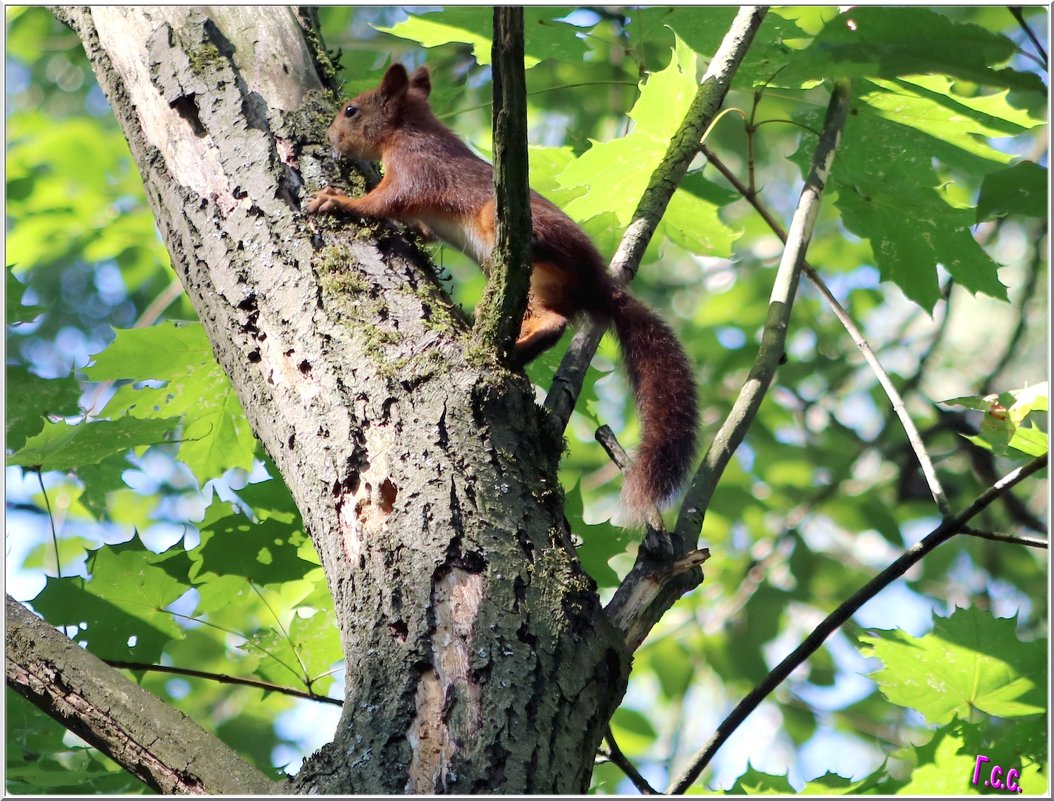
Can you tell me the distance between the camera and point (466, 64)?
4.48 metres

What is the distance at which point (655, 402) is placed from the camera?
7.71 ft

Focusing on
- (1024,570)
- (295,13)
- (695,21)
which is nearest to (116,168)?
(295,13)

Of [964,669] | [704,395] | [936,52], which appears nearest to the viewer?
[936,52]

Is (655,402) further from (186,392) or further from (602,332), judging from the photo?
(186,392)

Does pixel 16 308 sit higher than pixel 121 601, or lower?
higher

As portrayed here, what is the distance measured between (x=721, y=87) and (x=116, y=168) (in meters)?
3.48

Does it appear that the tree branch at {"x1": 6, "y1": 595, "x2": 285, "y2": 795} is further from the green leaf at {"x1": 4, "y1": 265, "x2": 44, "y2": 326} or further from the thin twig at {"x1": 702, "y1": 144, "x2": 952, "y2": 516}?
the green leaf at {"x1": 4, "y1": 265, "x2": 44, "y2": 326}

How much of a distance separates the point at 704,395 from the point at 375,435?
3998 mm

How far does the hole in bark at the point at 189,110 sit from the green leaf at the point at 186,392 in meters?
0.52

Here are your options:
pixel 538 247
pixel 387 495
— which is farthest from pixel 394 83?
pixel 387 495

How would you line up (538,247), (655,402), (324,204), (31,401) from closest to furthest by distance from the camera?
1. (324,204)
2. (655,402)
3. (538,247)
4. (31,401)

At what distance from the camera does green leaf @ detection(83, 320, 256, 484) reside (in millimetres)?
2406

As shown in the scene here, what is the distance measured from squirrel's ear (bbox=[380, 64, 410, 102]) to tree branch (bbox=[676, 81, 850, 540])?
4.53 feet

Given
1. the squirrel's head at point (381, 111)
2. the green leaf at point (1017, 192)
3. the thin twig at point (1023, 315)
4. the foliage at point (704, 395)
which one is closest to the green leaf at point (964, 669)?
the foliage at point (704, 395)
